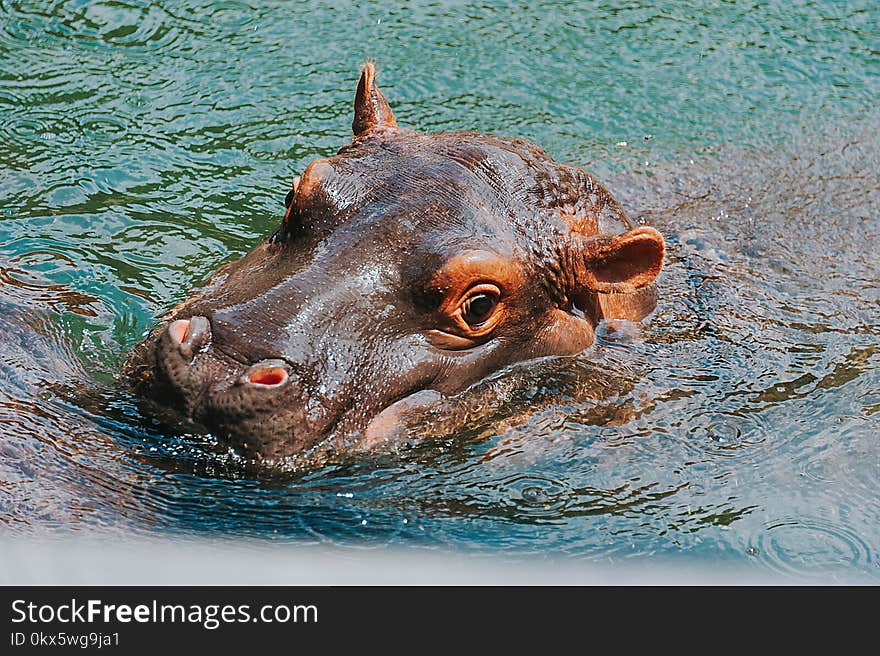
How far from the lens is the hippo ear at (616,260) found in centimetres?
670

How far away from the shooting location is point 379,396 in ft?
20.1

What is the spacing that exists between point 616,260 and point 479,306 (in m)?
0.91

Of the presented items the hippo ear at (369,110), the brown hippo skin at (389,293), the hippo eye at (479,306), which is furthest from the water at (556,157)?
the hippo ear at (369,110)

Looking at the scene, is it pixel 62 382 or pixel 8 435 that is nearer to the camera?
pixel 8 435

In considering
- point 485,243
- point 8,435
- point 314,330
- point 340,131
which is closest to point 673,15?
point 340,131

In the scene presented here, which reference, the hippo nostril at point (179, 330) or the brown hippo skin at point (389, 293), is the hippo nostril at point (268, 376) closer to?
the brown hippo skin at point (389, 293)

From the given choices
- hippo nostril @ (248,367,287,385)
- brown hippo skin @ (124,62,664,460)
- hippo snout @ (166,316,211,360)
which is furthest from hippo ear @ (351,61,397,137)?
hippo nostril @ (248,367,287,385)

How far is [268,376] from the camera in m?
5.64

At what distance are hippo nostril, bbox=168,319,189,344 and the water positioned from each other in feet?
1.66

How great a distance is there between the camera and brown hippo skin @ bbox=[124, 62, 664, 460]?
18.8 feet

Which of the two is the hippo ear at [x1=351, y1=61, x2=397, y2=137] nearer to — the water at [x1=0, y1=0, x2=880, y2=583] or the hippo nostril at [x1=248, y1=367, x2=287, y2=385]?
the water at [x1=0, y1=0, x2=880, y2=583]

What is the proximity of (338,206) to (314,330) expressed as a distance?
30.8 inches

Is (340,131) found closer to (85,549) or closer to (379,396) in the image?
(379,396)

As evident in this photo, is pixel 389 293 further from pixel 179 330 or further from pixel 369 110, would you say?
pixel 369 110
